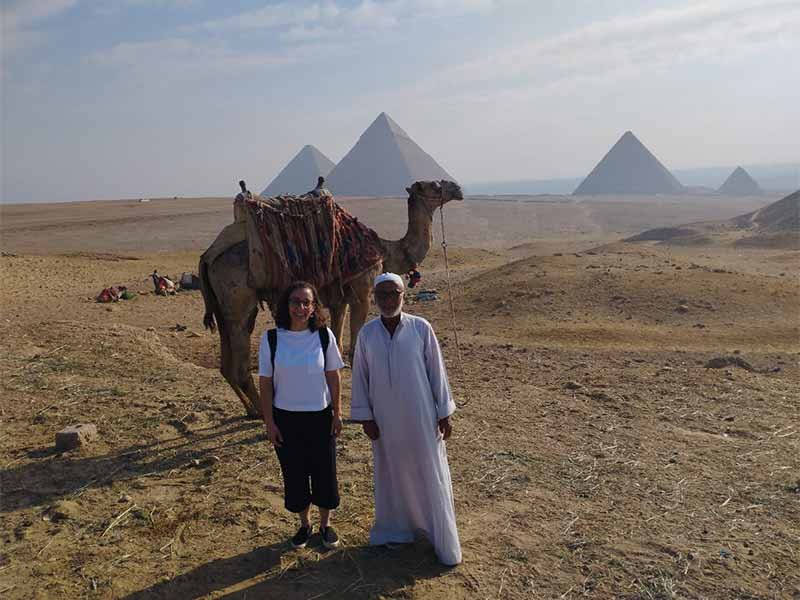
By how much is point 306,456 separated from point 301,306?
93 cm

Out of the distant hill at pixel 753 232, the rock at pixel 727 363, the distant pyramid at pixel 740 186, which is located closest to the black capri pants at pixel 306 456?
the rock at pixel 727 363

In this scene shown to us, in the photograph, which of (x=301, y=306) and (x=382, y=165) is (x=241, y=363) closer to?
(x=301, y=306)

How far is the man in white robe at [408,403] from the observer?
3840 millimetres

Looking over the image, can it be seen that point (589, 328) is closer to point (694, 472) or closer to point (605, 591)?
point (694, 472)

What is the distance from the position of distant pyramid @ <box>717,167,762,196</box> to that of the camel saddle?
16419cm

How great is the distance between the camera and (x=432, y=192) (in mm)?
7852

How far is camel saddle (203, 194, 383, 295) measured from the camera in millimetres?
6188

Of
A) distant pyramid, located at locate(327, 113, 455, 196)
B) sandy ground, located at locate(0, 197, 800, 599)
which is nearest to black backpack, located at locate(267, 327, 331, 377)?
sandy ground, located at locate(0, 197, 800, 599)

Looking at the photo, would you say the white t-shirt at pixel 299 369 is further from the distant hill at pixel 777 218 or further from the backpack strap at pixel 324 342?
the distant hill at pixel 777 218

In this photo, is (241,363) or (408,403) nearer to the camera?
(408,403)

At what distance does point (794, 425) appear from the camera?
6.56 meters

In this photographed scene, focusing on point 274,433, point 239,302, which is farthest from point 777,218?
point 274,433

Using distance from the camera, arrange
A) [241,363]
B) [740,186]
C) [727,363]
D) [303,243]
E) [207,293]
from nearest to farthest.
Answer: [241,363]
[207,293]
[303,243]
[727,363]
[740,186]

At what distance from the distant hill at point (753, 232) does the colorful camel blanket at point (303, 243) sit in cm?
2452
